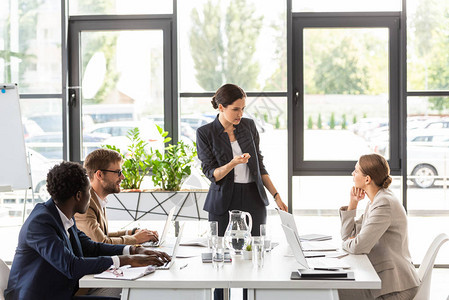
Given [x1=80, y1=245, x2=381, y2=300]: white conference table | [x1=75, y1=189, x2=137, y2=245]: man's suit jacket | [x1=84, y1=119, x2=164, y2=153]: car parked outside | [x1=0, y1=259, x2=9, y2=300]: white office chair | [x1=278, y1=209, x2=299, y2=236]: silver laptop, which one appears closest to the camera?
[x1=80, y1=245, x2=381, y2=300]: white conference table

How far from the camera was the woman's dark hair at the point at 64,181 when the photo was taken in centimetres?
266

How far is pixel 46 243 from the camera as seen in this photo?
2557 mm

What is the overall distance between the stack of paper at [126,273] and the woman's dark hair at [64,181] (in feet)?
1.21

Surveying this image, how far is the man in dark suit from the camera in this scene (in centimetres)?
257

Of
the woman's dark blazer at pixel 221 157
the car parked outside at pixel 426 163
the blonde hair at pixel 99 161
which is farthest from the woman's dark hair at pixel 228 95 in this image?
the car parked outside at pixel 426 163

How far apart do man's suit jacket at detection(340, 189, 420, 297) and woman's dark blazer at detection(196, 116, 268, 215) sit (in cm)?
90

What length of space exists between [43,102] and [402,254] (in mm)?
3875

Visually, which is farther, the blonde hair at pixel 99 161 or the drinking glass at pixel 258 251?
the blonde hair at pixel 99 161

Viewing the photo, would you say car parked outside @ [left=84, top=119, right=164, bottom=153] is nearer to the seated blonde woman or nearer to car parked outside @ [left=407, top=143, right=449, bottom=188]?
car parked outside @ [left=407, top=143, right=449, bottom=188]

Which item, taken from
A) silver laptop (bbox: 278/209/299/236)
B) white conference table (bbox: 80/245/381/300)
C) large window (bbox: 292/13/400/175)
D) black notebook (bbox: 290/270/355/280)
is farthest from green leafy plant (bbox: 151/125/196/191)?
black notebook (bbox: 290/270/355/280)

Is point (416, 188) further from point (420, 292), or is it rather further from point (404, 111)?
point (420, 292)

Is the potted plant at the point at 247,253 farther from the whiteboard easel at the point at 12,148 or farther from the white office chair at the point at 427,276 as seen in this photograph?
the whiteboard easel at the point at 12,148

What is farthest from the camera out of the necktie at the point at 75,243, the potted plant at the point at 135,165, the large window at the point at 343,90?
the large window at the point at 343,90

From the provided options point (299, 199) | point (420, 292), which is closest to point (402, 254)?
point (420, 292)
